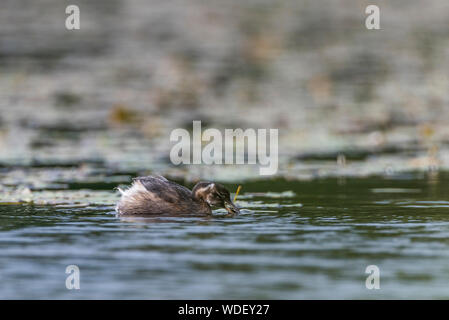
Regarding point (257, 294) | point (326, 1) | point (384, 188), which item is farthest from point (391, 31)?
point (257, 294)

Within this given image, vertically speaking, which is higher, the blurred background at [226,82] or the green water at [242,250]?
the blurred background at [226,82]

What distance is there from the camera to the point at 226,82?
24.2m

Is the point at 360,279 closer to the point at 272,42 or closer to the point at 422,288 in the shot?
the point at 422,288

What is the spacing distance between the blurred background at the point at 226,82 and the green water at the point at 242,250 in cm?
383

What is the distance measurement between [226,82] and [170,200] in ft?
40.0
